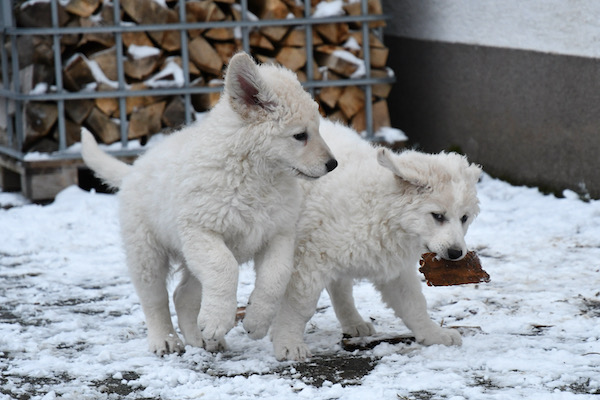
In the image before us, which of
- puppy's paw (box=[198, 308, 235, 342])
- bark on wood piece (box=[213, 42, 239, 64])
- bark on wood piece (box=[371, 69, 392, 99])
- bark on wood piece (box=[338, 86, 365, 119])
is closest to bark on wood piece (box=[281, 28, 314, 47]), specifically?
bark on wood piece (box=[213, 42, 239, 64])

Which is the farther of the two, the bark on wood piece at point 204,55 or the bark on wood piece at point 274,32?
the bark on wood piece at point 274,32

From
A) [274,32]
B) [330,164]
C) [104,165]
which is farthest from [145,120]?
[330,164]

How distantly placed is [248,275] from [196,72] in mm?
2685

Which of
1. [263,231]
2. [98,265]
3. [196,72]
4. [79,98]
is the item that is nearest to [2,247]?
[98,265]

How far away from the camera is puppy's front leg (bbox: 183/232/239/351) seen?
13.1ft

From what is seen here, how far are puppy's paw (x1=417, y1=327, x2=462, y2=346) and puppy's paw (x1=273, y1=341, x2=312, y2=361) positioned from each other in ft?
1.92

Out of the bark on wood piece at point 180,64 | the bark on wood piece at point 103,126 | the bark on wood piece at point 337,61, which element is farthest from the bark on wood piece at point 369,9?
the bark on wood piece at point 103,126

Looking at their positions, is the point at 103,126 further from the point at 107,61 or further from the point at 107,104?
the point at 107,61

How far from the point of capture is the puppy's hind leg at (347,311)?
4.68 metres

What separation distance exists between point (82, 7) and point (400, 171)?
4.53m

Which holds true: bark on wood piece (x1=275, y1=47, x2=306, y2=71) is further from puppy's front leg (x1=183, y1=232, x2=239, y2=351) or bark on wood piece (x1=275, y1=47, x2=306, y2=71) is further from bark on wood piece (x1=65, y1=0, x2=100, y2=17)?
puppy's front leg (x1=183, y1=232, x2=239, y2=351)

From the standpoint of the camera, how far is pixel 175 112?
805 centimetres

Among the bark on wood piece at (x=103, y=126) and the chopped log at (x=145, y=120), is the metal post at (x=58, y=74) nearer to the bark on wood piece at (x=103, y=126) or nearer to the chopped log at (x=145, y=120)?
the bark on wood piece at (x=103, y=126)

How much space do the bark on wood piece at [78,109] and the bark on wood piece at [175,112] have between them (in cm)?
66
